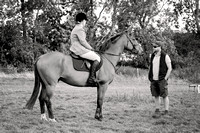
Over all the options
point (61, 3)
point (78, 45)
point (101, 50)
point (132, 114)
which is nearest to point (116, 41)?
point (101, 50)

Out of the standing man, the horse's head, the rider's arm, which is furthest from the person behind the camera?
the standing man

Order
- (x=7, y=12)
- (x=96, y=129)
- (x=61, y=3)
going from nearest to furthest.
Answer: (x=96, y=129), (x=7, y=12), (x=61, y=3)

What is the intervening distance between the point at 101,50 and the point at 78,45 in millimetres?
1108

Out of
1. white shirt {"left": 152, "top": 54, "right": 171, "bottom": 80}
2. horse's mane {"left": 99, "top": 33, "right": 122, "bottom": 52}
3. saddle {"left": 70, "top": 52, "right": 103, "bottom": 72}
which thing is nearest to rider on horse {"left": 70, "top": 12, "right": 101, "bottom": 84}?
saddle {"left": 70, "top": 52, "right": 103, "bottom": 72}

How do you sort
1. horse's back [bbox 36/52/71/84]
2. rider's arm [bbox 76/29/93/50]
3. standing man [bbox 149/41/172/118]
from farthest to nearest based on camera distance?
standing man [bbox 149/41/172/118]
rider's arm [bbox 76/29/93/50]
horse's back [bbox 36/52/71/84]

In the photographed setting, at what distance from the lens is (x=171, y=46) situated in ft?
105

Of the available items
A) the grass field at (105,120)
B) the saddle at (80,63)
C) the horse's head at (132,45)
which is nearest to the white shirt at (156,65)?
the horse's head at (132,45)

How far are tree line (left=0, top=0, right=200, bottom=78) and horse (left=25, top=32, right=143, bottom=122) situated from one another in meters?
19.2

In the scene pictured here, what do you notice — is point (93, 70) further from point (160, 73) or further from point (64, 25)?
point (64, 25)

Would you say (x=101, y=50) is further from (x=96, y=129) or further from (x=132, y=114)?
(x=96, y=129)

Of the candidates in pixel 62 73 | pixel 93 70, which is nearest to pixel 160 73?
pixel 93 70

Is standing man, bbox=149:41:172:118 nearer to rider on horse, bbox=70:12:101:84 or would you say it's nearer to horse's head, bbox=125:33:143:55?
horse's head, bbox=125:33:143:55

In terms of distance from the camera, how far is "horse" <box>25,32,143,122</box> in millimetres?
7438

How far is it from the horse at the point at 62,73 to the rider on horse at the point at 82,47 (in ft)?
0.68
